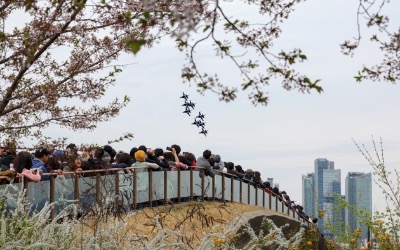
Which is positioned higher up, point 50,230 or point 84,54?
point 84,54

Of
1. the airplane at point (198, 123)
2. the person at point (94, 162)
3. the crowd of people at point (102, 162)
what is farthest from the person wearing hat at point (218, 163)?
the person at point (94, 162)

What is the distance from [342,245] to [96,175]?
18.3 ft

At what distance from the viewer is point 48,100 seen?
1181cm

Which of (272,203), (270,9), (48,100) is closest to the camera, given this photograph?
(270,9)

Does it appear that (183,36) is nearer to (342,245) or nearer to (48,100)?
(48,100)

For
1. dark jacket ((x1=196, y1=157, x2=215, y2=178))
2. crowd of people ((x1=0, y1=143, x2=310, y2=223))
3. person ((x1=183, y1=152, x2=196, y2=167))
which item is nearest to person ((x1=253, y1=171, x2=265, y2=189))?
crowd of people ((x1=0, y1=143, x2=310, y2=223))

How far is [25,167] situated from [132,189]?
5.11m

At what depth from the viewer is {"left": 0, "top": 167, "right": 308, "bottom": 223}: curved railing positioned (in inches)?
531

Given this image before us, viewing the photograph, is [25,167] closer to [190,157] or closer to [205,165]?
[190,157]

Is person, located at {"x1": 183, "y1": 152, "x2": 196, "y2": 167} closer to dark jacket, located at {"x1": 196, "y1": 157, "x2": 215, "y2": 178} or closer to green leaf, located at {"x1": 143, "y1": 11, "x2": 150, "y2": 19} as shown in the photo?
dark jacket, located at {"x1": 196, "y1": 157, "x2": 215, "y2": 178}

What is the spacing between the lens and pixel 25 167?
13.1 m

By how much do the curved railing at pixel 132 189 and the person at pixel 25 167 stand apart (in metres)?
0.18

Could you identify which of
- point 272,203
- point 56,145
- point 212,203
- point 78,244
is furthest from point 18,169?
point 272,203

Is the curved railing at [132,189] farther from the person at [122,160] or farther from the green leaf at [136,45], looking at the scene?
the green leaf at [136,45]
